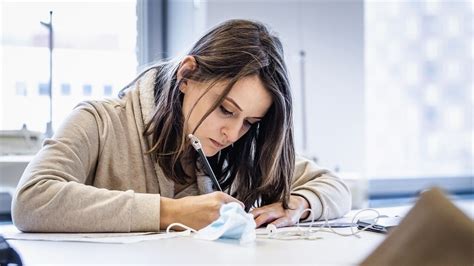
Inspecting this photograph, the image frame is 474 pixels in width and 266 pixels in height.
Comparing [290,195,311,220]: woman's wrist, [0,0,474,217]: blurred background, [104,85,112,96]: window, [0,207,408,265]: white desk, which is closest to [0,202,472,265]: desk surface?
[0,207,408,265]: white desk

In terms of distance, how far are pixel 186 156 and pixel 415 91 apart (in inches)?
65.5

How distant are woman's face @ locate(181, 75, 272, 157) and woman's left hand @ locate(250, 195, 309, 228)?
150 mm

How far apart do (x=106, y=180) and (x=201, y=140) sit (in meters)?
0.20

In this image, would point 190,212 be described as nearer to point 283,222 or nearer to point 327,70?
point 283,222

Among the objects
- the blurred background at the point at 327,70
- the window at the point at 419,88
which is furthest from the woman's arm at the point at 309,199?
the window at the point at 419,88

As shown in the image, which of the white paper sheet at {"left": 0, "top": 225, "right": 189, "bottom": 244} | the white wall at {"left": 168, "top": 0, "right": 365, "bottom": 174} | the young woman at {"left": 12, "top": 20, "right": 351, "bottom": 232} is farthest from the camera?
the white wall at {"left": 168, "top": 0, "right": 365, "bottom": 174}

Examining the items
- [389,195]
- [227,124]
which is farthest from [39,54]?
[389,195]

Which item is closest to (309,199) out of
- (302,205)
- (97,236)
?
(302,205)

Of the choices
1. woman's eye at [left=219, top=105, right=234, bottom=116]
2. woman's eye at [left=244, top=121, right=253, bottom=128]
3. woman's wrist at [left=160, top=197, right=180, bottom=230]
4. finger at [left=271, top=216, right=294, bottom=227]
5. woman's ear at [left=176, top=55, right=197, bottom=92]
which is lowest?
finger at [left=271, top=216, right=294, bottom=227]

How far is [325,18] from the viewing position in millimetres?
2033

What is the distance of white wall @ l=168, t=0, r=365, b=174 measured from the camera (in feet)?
6.31

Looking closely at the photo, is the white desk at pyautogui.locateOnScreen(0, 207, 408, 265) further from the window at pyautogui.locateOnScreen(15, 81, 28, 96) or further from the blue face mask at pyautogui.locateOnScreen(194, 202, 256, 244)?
the window at pyautogui.locateOnScreen(15, 81, 28, 96)

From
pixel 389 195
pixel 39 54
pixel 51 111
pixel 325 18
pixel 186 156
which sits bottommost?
pixel 389 195

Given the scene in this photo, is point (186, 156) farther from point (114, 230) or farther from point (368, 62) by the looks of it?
point (368, 62)
